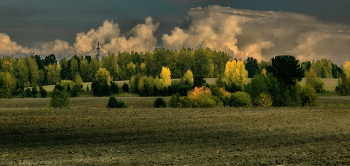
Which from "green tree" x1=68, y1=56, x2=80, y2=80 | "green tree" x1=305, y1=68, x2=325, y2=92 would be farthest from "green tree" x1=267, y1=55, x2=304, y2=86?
"green tree" x1=68, y1=56, x2=80, y2=80

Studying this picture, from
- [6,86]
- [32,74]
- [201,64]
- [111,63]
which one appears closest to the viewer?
[6,86]

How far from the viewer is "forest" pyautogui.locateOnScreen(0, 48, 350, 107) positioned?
2375 inches

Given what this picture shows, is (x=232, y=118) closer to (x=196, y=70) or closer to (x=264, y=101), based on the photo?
(x=264, y=101)

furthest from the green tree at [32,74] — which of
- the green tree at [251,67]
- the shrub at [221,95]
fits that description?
the shrub at [221,95]

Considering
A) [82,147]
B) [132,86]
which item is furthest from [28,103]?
[82,147]

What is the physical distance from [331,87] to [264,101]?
5762 cm

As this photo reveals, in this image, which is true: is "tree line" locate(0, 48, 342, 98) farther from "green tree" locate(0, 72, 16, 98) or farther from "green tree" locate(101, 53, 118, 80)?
"green tree" locate(0, 72, 16, 98)

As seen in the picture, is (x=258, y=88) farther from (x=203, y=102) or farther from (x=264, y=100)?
(x=203, y=102)

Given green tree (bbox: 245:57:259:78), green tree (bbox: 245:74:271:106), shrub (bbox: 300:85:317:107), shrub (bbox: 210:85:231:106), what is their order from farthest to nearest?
1. green tree (bbox: 245:57:259:78)
2. shrub (bbox: 300:85:317:107)
3. green tree (bbox: 245:74:271:106)
4. shrub (bbox: 210:85:231:106)

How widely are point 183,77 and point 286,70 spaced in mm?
51567

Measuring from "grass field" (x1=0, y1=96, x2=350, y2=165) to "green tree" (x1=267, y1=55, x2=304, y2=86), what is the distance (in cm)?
3071

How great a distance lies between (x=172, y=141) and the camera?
22641 millimetres

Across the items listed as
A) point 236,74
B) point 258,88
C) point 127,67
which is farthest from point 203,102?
point 127,67

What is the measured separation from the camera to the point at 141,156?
721 inches
